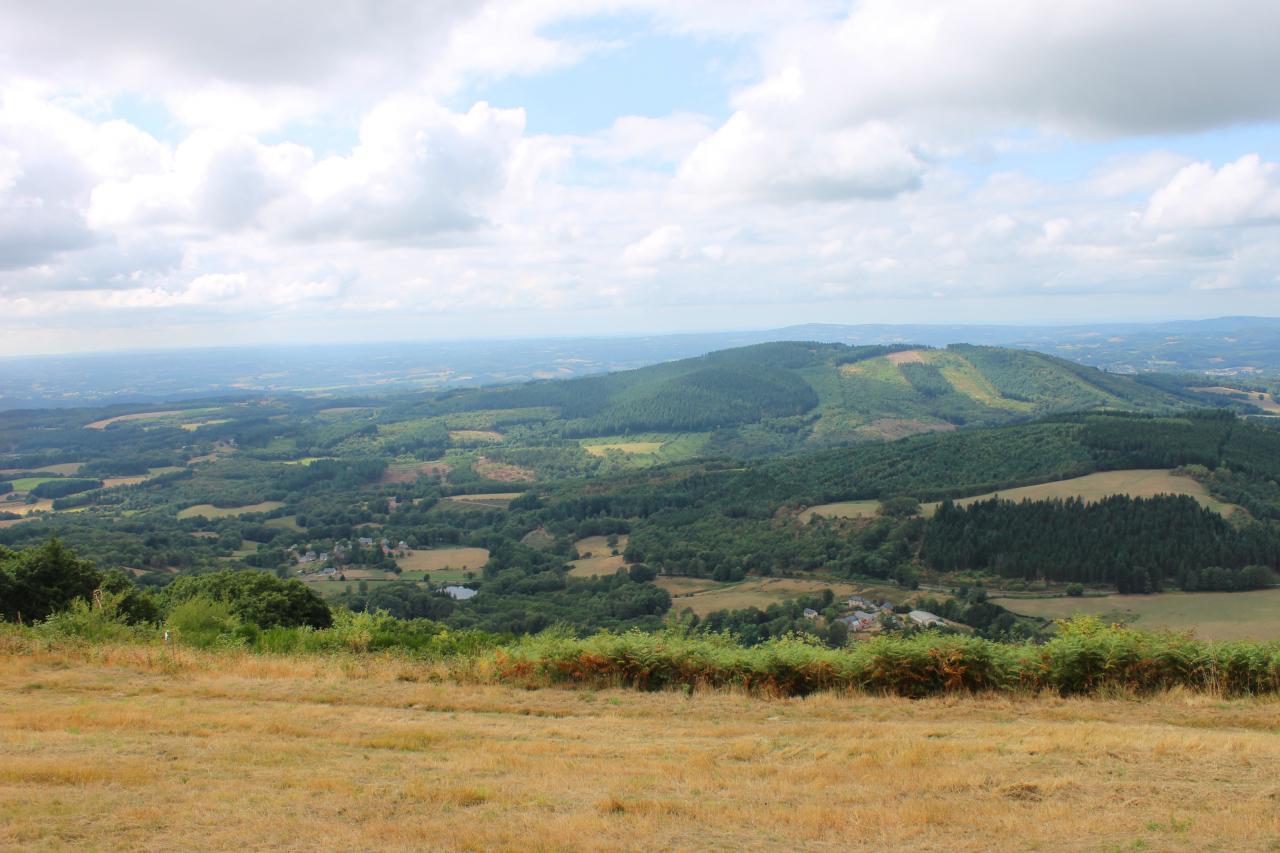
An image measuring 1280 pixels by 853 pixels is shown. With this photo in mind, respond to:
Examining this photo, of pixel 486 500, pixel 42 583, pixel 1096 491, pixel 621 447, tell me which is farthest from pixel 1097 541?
pixel 621 447

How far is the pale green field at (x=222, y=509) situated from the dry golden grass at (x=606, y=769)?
323ft

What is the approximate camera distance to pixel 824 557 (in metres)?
64.4

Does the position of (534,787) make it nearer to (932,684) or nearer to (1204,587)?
(932,684)

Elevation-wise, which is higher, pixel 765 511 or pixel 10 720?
pixel 10 720

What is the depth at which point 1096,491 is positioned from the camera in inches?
A: 2702

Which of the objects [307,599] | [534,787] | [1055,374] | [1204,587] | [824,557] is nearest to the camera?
[534,787]

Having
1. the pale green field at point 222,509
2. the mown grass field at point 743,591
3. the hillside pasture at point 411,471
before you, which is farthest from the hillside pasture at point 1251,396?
the pale green field at point 222,509

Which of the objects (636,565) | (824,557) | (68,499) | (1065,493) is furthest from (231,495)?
(1065,493)

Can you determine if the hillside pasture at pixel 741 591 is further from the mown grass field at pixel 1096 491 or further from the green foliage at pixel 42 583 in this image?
the green foliage at pixel 42 583

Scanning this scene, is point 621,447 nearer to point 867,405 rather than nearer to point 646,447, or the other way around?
point 646,447

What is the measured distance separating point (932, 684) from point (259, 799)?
1098 cm

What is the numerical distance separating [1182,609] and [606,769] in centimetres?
4694

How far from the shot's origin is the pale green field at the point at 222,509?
101 m

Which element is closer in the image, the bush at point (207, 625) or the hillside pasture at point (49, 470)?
the bush at point (207, 625)
